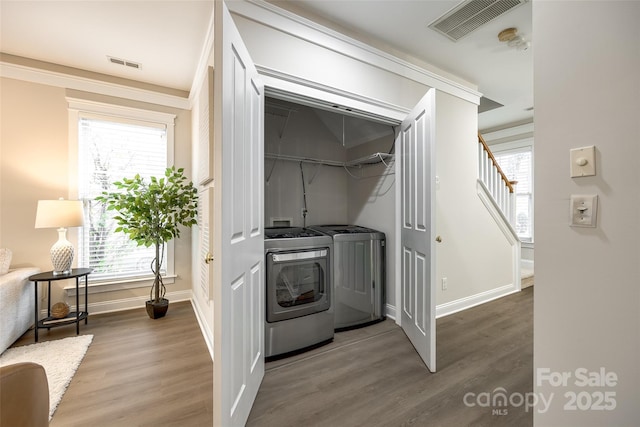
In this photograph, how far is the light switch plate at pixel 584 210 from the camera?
936 millimetres

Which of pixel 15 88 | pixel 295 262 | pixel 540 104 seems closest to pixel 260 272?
pixel 295 262

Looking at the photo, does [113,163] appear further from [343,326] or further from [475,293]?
[475,293]

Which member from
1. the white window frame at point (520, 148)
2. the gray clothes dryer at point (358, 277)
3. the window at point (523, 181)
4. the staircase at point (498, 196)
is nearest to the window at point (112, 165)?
the gray clothes dryer at point (358, 277)

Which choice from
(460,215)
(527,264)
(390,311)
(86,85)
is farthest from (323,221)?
(527,264)

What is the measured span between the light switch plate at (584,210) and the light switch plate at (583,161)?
0.27 feet

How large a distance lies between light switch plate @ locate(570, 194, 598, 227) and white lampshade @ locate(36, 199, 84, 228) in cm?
366

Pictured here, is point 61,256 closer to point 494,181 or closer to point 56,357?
point 56,357

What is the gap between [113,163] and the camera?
3.06m

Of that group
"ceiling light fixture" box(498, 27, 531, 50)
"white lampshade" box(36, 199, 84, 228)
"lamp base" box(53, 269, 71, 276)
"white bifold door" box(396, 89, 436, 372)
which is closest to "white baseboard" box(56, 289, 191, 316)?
"lamp base" box(53, 269, 71, 276)

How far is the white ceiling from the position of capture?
6.63ft

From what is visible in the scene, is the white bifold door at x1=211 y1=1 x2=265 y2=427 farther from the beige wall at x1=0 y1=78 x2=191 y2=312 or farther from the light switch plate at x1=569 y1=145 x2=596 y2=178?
the beige wall at x1=0 y1=78 x2=191 y2=312

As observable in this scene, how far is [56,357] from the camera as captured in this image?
80.4 inches

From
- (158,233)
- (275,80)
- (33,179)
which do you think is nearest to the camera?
(275,80)

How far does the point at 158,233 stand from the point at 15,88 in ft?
6.39
